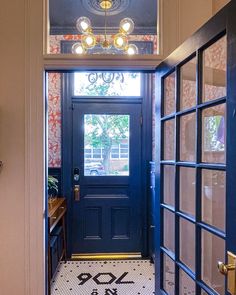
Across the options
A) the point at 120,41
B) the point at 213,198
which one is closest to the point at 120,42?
the point at 120,41

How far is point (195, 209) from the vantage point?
147 centimetres

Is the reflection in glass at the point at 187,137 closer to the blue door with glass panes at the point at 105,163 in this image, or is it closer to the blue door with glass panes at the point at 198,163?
the blue door with glass panes at the point at 198,163

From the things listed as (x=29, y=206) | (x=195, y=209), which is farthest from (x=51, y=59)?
(x=195, y=209)

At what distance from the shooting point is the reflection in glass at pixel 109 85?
3883mm

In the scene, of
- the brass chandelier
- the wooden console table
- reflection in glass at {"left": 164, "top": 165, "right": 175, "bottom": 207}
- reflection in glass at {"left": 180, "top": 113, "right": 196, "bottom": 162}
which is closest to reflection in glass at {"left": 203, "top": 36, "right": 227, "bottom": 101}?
reflection in glass at {"left": 180, "top": 113, "right": 196, "bottom": 162}

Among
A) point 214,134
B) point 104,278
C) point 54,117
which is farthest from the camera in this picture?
point 54,117

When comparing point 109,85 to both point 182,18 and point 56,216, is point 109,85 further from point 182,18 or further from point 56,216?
point 182,18

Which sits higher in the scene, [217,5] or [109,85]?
[217,5]

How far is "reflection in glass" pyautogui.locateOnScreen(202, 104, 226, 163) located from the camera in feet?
4.24

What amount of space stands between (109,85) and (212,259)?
290 centimetres

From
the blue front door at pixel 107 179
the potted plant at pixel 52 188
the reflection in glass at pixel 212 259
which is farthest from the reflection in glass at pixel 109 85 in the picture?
the reflection in glass at pixel 212 259

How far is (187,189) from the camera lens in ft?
5.40

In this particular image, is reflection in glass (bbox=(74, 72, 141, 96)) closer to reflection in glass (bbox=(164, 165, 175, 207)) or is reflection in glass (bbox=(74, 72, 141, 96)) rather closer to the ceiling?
the ceiling

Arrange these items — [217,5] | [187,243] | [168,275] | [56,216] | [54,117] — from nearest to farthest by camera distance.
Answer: [187,243]
[168,275]
[217,5]
[56,216]
[54,117]
